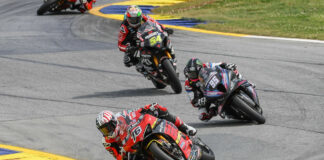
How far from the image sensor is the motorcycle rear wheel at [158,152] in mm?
7184

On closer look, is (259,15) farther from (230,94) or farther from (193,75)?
(230,94)

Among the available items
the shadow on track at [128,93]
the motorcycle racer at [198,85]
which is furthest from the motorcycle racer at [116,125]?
the shadow on track at [128,93]

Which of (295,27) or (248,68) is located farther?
(295,27)

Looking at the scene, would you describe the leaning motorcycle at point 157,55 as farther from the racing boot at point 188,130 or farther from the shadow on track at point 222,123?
the racing boot at point 188,130

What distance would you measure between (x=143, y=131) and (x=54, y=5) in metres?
21.9

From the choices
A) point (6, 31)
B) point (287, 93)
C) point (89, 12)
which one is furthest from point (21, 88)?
point (89, 12)

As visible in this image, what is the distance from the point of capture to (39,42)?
2164 centimetres

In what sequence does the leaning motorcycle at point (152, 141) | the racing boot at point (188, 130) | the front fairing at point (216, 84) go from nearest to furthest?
the leaning motorcycle at point (152, 141) → the racing boot at point (188, 130) → the front fairing at point (216, 84)

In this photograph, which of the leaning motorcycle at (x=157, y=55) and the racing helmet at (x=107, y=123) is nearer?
the racing helmet at (x=107, y=123)

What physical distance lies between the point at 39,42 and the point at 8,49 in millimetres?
1429

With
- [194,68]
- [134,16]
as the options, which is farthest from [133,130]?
[134,16]

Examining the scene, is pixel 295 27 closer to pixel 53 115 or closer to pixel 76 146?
pixel 53 115

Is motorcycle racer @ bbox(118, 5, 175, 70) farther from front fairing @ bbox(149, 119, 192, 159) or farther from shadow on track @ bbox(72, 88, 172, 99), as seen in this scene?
front fairing @ bbox(149, 119, 192, 159)

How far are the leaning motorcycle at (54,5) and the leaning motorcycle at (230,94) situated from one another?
1892 cm
